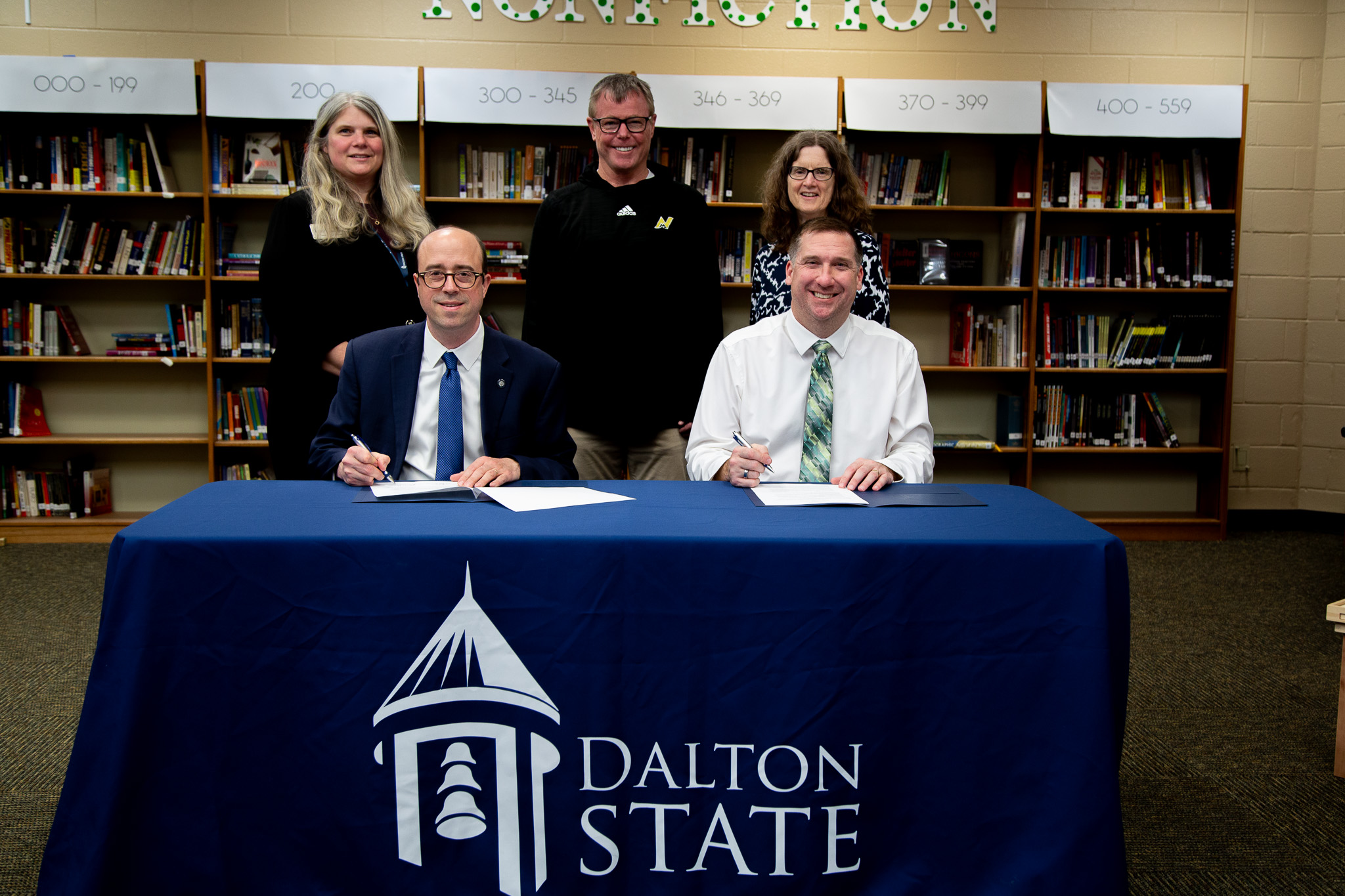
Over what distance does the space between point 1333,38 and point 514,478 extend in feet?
16.9

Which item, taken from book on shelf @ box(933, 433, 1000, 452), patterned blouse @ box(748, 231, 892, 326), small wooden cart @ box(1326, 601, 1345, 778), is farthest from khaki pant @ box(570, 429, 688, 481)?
book on shelf @ box(933, 433, 1000, 452)

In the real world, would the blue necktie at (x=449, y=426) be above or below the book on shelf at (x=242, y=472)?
above

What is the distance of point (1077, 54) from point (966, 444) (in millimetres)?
2087

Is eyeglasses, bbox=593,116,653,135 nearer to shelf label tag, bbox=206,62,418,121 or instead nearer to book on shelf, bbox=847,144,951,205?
shelf label tag, bbox=206,62,418,121

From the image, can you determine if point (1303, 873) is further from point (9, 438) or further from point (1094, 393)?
point (9, 438)

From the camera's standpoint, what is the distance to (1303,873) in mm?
1782

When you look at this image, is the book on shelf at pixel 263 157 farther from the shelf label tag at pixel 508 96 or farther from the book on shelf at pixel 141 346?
the book on shelf at pixel 141 346

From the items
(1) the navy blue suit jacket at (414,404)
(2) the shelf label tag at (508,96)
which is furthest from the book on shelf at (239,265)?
(1) the navy blue suit jacket at (414,404)

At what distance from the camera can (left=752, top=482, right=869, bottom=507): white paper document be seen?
5.27 ft

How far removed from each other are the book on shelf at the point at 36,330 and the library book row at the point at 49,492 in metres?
0.56

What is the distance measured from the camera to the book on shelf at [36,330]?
451cm

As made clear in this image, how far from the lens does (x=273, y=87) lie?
4.25 meters

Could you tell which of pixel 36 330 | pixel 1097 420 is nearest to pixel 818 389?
pixel 1097 420

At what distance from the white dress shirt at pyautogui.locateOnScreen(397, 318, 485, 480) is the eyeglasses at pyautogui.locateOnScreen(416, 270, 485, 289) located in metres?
0.11
